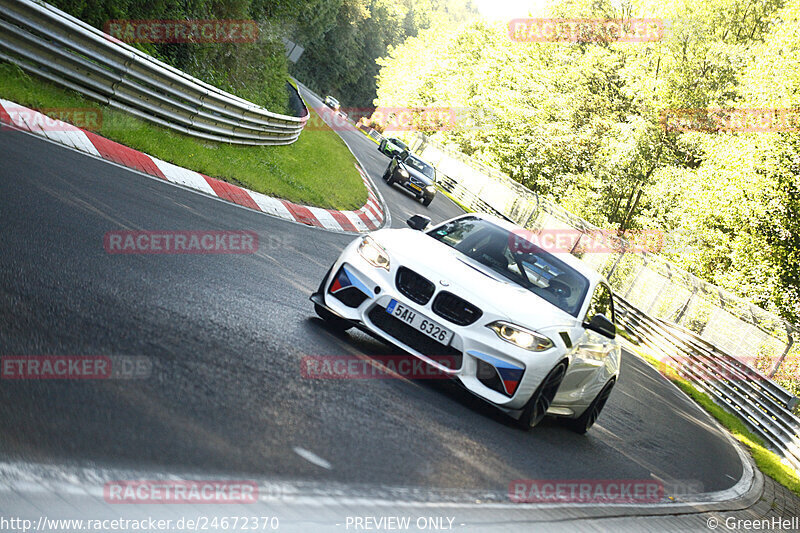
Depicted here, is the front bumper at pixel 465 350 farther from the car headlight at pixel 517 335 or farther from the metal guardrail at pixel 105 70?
the metal guardrail at pixel 105 70

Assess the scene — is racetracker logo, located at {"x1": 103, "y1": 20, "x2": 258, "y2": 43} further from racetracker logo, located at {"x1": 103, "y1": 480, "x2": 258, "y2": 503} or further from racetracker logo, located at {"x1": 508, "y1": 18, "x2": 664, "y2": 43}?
racetracker logo, located at {"x1": 508, "y1": 18, "x2": 664, "y2": 43}

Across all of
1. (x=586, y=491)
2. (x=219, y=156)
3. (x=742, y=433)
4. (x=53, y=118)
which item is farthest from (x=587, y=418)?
(x=219, y=156)

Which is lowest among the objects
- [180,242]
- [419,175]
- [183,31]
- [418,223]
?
[180,242]

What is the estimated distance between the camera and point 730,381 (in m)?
18.2

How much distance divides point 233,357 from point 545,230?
36559 millimetres

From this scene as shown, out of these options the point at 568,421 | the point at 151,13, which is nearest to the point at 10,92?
the point at 151,13

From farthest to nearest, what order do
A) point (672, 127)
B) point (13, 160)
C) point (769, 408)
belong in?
point (672, 127) → point (769, 408) → point (13, 160)

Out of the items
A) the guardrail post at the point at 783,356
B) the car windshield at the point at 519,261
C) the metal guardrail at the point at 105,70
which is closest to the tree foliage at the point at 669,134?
the guardrail post at the point at 783,356

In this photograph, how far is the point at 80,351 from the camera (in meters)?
4.07

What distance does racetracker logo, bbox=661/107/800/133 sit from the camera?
25.4 meters

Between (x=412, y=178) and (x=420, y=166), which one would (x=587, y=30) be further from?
(x=412, y=178)

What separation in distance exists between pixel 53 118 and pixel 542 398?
762cm

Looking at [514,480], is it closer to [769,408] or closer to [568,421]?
[568,421]

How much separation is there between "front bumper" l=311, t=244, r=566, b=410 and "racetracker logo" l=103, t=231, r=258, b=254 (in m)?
1.90
